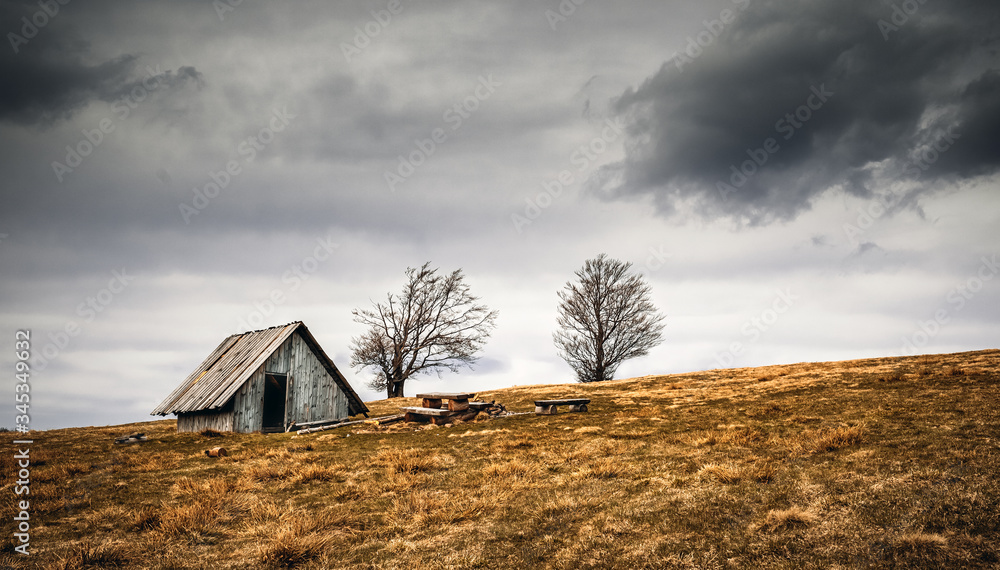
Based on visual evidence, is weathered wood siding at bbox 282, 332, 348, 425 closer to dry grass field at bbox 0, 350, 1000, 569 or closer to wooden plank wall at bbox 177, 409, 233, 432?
wooden plank wall at bbox 177, 409, 233, 432

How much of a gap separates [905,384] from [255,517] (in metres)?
19.5

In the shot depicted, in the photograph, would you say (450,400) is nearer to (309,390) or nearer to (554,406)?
(554,406)

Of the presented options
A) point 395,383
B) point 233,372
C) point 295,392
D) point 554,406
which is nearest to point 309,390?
point 295,392

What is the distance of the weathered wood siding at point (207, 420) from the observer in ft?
63.8

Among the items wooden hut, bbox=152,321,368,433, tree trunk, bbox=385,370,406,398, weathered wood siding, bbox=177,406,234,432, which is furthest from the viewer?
tree trunk, bbox=385,370,406,398

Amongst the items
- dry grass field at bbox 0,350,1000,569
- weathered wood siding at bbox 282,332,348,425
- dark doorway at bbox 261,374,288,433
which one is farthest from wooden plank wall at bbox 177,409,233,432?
dry grass field at bbox 0,350,1000,569

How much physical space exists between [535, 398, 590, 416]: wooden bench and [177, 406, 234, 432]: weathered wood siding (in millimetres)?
12277

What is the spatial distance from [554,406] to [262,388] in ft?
39.9

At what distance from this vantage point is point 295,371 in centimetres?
2128

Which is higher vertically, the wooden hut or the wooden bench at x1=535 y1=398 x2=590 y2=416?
the wooden hut

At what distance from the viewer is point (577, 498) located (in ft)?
23.5

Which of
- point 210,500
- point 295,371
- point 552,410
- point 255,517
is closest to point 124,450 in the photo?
point 295,371

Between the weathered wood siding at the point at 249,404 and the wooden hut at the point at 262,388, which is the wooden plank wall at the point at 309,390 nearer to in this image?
the wooden hut at the point at 262,388

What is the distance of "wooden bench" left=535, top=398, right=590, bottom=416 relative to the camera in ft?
58.7
